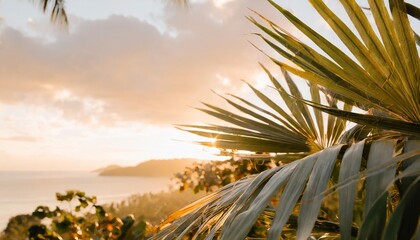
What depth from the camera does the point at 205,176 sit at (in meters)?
3.86

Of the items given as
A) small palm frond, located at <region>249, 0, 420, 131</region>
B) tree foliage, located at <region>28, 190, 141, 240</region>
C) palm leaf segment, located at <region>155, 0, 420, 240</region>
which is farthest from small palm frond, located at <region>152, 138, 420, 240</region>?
tree foliage, located at <region>28, 190, 141, 240</region>

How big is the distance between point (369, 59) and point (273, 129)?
546mm

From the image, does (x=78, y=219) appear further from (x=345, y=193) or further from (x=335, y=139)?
(x=345, y=193)

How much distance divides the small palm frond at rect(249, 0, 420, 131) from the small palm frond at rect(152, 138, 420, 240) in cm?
21

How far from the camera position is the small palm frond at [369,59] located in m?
1.01

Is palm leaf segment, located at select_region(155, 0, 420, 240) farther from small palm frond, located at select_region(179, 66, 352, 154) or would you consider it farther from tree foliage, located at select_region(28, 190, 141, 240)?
tree foliage, located at select_region(28, 190, 141, 240)

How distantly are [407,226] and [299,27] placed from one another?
0.65m

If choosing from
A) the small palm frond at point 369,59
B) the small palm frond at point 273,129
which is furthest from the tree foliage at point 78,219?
the small palm frond at point 369,59

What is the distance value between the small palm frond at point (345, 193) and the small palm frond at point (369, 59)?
0.67ft

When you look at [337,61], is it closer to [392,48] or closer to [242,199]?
[392,48]

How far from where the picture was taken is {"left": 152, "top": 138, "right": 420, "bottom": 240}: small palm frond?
57cm

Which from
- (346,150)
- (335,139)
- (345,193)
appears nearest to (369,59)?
(346,150)

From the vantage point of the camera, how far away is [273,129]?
5.09 feet

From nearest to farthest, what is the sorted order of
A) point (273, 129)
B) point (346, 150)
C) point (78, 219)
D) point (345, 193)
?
point (345, 193) → point (346, 150) → point (273, 129) → point (78, 219)
